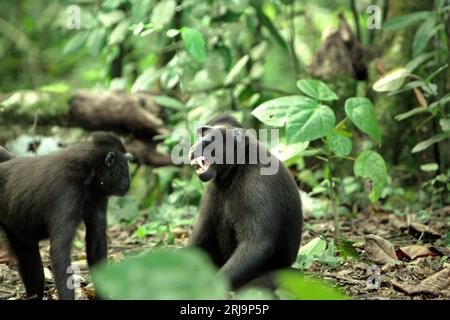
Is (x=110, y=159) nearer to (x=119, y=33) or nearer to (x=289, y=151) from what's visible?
(x=289, y=151)

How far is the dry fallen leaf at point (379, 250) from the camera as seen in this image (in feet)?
19.1

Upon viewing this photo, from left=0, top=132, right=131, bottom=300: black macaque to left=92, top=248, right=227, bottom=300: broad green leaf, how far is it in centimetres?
272

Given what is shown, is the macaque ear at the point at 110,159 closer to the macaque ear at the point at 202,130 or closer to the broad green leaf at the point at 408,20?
the macaque ear at the point at 202,130

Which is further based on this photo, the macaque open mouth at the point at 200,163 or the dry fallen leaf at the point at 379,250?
the dry fallen leaf at the point at 379,250

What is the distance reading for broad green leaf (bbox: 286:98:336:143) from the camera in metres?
5.62

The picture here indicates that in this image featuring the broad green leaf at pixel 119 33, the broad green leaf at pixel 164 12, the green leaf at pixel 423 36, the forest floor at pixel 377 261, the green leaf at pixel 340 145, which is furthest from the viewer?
the broad green leaf at pixel 119 33

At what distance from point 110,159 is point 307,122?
173 cm

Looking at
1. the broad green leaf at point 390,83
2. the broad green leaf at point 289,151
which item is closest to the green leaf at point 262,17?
the broad green leaf at point 390,83

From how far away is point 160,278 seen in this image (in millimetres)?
2348

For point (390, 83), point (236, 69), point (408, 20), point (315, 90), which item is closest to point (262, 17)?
point (236, 69)

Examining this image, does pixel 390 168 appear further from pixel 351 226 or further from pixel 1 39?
pixel 1 39

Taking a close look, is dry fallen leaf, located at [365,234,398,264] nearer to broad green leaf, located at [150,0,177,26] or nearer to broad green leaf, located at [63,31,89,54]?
broad green leaf, located at [150,0,177,26]

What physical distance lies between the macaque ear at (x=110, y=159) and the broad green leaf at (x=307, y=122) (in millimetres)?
1525
